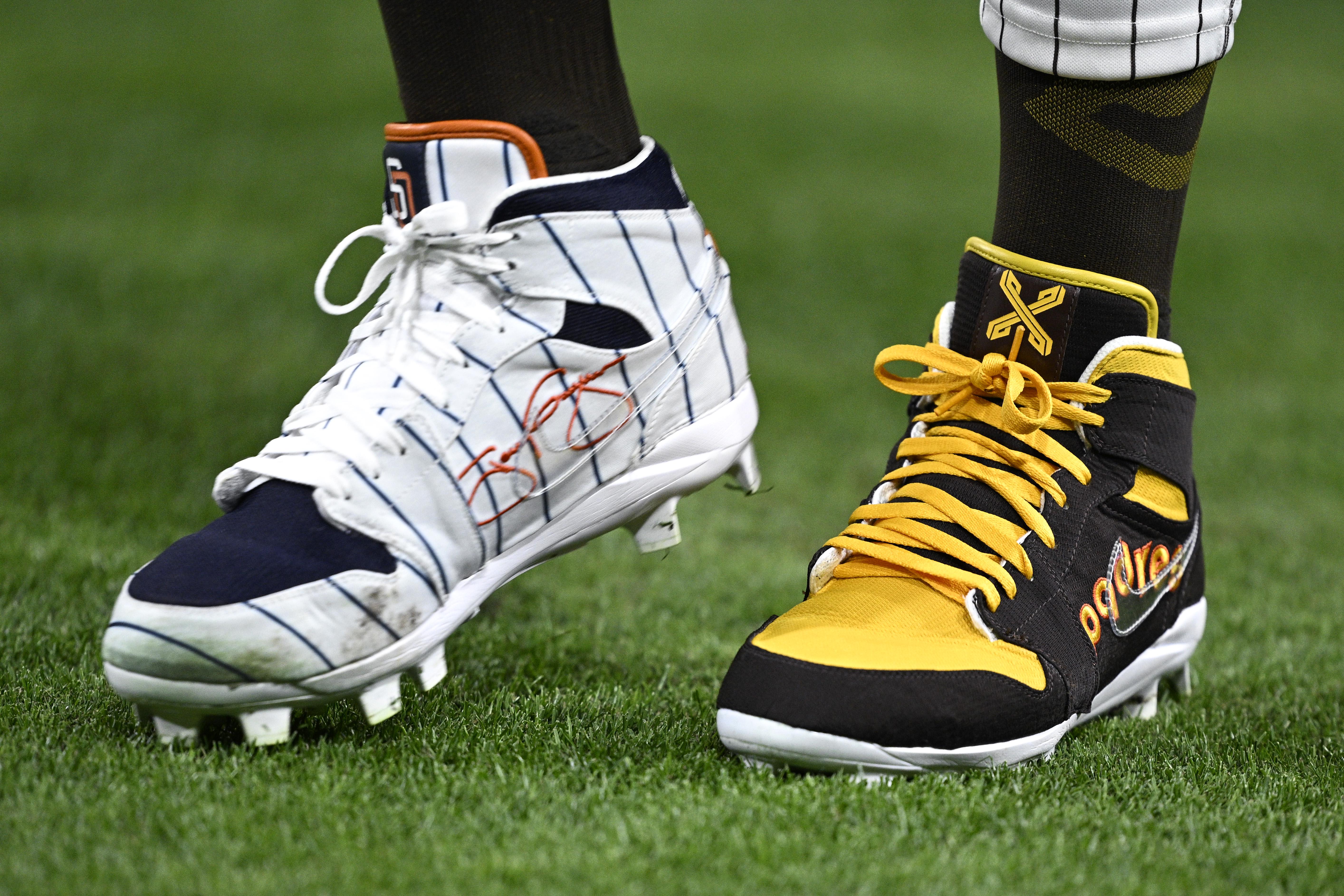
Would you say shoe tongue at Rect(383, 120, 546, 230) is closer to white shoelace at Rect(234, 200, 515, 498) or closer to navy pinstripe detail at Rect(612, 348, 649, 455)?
white shoelace at Rect(234, 200, 515, 498)

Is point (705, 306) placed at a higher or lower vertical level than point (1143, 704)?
higher

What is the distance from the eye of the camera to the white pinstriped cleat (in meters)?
0.93

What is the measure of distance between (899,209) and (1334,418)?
2229 mm

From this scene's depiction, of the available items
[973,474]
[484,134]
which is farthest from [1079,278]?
[484,134]

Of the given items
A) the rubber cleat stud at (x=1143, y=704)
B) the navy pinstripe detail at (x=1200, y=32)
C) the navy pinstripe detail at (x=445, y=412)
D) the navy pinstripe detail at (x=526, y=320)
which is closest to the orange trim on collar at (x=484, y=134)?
the navy pinstripe detail at (x=526, y=320)

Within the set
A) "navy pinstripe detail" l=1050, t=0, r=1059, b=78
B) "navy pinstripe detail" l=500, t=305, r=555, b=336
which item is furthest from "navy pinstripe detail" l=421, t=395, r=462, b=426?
"navy pinstripe detail" l=1050, t=0, r=1059, b=78

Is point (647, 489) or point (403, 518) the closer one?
point (403, 518)

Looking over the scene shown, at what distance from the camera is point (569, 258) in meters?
1.08

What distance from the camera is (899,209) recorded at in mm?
5027

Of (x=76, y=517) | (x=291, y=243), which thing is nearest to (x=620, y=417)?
(x=76, y=517)

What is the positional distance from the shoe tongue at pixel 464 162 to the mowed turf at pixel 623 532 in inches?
3.2

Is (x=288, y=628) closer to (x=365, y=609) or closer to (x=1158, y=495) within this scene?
(x=365, y=609)

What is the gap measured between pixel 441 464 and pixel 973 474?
49 centimetres

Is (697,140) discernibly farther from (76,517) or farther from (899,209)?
(76,517)
